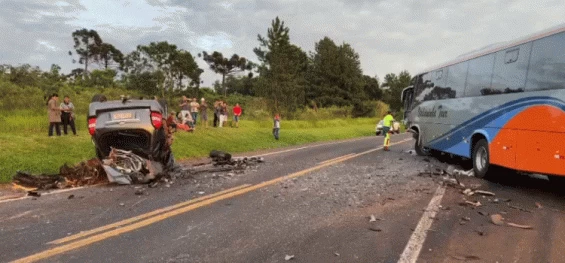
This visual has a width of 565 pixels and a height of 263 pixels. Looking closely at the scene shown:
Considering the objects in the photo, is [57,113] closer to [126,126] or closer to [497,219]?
[126,126]

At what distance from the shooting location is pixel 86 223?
220 inches

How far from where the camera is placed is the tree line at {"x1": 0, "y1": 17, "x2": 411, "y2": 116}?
5122 centimetres

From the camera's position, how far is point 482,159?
1101cm

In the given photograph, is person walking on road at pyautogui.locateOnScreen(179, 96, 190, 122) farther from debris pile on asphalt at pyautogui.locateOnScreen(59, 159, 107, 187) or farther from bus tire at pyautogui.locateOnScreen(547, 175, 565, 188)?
bus tire at pyautogui.locateOnScreen(547, 175, 565, 188)

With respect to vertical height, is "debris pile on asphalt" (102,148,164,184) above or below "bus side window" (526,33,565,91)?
below

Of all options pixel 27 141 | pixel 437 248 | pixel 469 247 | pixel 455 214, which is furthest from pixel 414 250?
pixel 27 141

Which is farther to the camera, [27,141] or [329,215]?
[27,141]

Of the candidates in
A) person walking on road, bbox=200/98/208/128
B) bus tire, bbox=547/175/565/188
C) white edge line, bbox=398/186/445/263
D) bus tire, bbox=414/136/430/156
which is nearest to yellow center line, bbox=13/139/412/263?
white edge line, bbox=398/186/445/263

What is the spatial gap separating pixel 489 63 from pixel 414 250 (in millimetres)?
7972

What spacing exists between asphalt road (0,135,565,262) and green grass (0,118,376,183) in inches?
177

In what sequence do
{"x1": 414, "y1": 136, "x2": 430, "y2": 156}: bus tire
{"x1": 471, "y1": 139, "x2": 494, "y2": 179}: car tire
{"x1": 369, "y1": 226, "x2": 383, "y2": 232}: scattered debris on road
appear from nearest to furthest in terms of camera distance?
{"x1": 369, "y1": 226, "x2": 383, "y2": 232}: scattered debris on road
{"x1": 471, "y1": 139, "x2": 494, "y2": 179}: car tire
{"x1": 414, "y1": 136, "x2": 430, "y2": 156}: bus tire

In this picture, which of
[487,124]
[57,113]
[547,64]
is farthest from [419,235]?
[57,113]

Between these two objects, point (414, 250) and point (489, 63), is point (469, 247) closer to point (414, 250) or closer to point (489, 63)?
point (414, 250)

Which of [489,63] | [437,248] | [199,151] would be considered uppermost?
[489,63]
